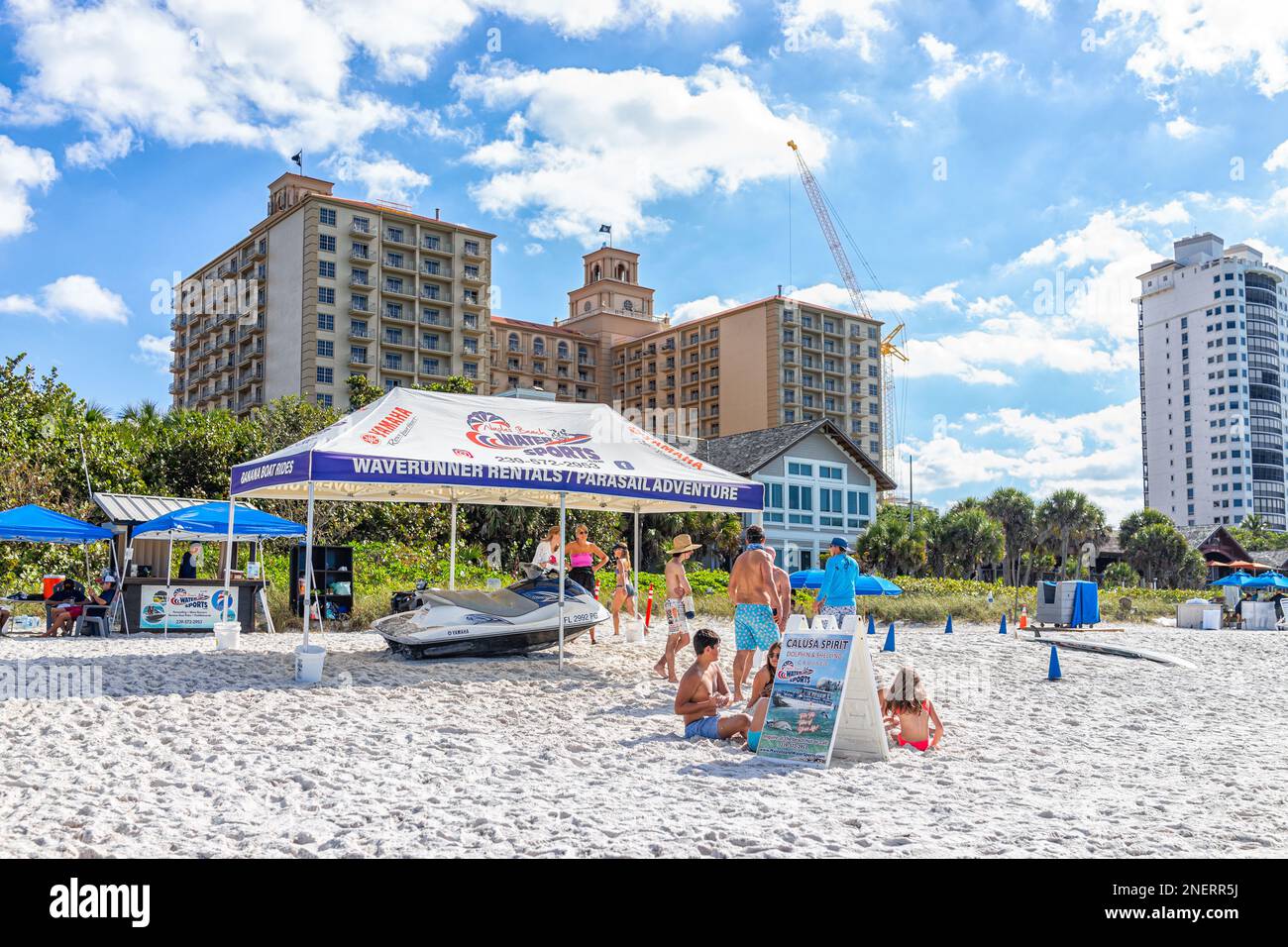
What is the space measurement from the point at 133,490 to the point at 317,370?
45.2m

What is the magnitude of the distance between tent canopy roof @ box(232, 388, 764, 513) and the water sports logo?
0.01 metres

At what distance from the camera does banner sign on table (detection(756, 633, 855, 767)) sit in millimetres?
7363

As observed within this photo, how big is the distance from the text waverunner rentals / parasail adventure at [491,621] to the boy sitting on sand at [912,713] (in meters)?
4.97

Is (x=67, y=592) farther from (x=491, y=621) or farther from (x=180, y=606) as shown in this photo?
(x=491, y=621)

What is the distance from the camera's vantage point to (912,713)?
25.5 ft

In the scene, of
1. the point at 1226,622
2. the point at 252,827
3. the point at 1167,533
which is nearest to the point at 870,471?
the point at 1226,622

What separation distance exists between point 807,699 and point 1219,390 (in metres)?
139

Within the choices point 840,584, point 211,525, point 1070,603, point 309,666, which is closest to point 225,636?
point 309,666

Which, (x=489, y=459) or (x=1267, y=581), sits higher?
(x=489, y=459)

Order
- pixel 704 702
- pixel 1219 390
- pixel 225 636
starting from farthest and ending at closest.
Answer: pixel 1219 390 → pixel 225 636 → pixel 704 702
